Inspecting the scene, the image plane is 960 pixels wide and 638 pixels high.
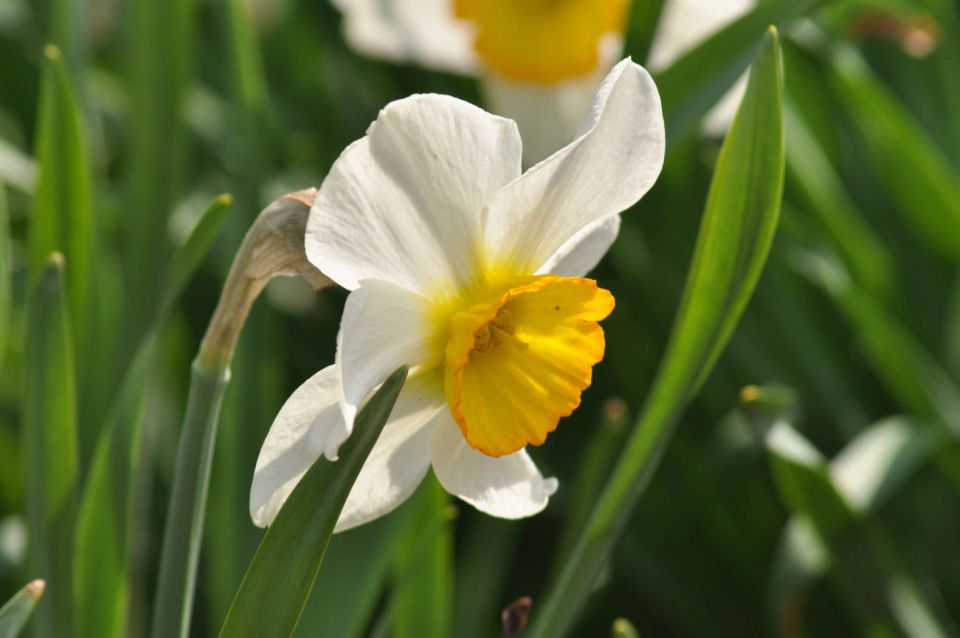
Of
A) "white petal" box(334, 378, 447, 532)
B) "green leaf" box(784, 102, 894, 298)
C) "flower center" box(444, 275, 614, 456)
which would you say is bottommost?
"green leaf" box(784, 102, 894, 298)

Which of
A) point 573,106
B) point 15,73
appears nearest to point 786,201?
point 573,106

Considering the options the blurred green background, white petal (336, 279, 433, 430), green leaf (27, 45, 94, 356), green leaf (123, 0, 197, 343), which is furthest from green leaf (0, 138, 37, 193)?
white petal (336, 279, 433, 430)

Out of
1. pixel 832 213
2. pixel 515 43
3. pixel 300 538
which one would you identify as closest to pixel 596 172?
pixel 300 538

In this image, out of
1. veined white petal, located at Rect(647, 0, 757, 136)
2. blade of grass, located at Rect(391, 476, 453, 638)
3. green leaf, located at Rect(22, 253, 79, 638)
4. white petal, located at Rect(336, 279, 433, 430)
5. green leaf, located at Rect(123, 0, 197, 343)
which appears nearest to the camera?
white petal, located at Rect(336, 279, 433, 430)

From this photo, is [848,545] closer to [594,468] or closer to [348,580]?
[594,468]

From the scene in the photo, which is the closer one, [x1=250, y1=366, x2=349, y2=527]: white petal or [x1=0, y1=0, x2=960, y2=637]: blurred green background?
[x1=250, y1=366, x2=349, y2=527]: white petal

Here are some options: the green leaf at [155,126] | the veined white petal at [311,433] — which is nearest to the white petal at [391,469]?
the veined white petal at [311,433]

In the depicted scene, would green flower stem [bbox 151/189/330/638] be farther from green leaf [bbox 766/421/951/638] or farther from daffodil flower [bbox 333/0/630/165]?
daffodil flower [bbox 333/0/630/165]

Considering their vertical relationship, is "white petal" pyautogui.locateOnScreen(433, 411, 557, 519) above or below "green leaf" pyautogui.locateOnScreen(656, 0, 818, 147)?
below

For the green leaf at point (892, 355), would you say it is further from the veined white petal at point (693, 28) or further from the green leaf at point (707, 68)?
the green leaf at point (707, 68)
